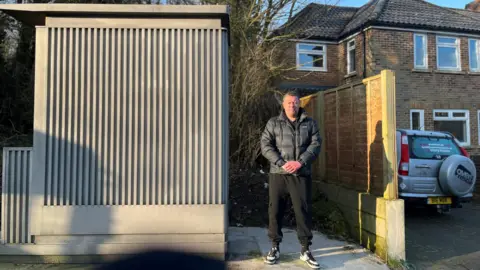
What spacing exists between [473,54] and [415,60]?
298 cm

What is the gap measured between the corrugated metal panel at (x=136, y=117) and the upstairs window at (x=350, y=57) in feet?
42.5

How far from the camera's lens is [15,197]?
4.70 metres

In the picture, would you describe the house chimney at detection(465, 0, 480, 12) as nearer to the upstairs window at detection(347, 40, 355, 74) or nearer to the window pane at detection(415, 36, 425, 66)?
the window pane at detection(415, 36, 425, 66)

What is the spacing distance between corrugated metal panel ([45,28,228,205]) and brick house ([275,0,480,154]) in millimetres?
10067

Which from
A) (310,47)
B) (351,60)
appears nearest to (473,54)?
(351,60)

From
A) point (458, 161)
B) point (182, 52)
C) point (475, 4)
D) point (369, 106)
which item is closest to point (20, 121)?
point (182, 52)

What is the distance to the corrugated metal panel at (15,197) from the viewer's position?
184 inches

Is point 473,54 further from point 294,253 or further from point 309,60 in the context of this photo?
point 294,253

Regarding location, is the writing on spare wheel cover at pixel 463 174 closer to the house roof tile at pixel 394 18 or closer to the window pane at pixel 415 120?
the house roof tile at pixel 394 18

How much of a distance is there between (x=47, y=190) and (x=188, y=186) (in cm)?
167

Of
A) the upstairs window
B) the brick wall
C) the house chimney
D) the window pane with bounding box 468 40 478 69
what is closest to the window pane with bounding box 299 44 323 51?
the upstairs window

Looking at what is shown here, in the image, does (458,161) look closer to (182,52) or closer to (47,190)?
(182,52)

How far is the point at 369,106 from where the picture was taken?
540 cm

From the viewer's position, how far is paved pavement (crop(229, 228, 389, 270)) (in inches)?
182
